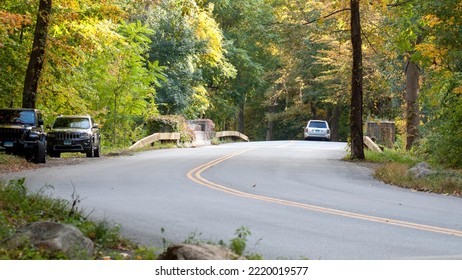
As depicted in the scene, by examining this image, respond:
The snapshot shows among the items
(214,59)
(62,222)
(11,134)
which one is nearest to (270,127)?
(214,59)

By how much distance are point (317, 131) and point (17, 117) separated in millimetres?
40703

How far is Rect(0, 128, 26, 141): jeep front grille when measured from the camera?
28.3 meters

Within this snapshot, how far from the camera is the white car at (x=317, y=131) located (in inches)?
2633

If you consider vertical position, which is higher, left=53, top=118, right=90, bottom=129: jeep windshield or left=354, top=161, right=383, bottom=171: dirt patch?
left=53, top=118, right=90, bottom=129: jeep windshield

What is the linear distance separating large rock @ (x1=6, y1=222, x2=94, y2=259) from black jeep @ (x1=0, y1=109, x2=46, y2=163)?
18736 millimetres

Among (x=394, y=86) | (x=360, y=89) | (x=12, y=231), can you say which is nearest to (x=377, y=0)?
(x=360, y=89)

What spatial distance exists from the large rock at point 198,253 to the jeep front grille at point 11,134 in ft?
67.0

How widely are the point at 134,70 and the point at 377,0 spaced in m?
14.6

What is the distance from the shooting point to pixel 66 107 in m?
38.1

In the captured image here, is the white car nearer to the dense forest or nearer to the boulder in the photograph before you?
the dense forest

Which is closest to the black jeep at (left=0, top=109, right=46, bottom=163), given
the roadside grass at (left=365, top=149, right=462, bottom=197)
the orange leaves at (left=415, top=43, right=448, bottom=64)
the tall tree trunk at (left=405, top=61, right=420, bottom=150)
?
the roadside grass at (left=365, top=149, right=462, bottom=197)

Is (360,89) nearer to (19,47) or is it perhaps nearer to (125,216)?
(19,47)

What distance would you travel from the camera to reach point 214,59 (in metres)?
58.9

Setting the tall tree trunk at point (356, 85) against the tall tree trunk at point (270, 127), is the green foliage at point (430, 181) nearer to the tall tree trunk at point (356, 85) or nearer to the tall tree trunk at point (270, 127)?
the tall tree trunk at point (356, 85)
